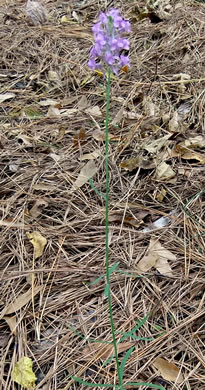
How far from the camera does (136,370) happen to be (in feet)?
4.33

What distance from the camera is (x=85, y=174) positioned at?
6.26 feet

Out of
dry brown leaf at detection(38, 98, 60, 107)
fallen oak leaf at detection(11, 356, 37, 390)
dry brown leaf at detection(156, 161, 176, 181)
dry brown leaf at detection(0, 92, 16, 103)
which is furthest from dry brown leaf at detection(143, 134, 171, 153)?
fallen oak leaf at detection(11, 356, 37, 390)

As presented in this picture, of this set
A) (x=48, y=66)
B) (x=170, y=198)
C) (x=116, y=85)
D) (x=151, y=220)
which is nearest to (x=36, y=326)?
(x=151, y=220)

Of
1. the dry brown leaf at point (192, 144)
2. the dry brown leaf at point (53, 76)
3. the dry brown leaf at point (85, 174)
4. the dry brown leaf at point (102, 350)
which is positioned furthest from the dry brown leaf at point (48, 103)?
the dry brown leaf at point (102, 350)

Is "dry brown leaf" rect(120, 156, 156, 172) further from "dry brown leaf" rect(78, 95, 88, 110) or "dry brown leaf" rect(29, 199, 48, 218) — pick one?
"dry brown leaf" rect(78, 95, 88, 110)

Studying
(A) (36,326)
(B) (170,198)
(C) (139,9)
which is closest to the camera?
(A) (36,326)

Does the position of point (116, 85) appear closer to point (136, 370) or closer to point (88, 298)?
point (88, 298)

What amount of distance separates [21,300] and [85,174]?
2.11 ft

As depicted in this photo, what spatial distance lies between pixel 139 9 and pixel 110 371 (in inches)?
104

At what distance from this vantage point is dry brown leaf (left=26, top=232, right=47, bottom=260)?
63.4 inches

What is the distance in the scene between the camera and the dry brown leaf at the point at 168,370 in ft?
4.25

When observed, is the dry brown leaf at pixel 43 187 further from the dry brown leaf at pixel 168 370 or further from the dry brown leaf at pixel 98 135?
the dry brown leaf at pixel 168 370

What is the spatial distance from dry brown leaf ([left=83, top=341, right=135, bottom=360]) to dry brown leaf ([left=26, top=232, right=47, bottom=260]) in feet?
1.31

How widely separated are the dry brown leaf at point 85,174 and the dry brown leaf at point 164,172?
0.89ft
